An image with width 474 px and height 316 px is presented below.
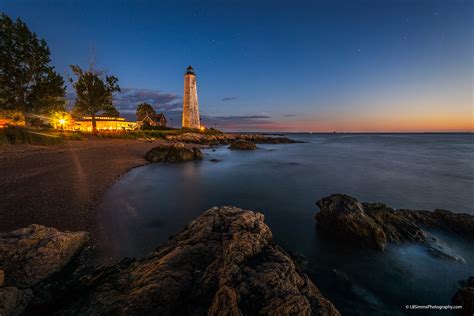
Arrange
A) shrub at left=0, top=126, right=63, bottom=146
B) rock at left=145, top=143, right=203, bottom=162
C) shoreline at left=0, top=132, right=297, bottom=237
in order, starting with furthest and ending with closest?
1. rock at left=145, top=143, right=203, bottom=162
2. shrub at left=0, top=126, right=63, bottom=146
3. shoreline at left=0, top=132, right=297, bottom=237

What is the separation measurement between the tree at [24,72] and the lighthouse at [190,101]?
2848cm

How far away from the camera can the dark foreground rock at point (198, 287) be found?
2643 millimetres

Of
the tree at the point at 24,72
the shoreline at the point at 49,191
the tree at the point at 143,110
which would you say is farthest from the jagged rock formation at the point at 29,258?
the tree at the point at 143,110

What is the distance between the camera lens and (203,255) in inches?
159

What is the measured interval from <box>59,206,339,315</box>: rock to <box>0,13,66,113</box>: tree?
38097 mm

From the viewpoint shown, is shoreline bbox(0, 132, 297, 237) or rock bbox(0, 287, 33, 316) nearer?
rock bbox(0, 287, 33, 316)

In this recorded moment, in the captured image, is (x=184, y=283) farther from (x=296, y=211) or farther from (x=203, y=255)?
(x=296, y=211)

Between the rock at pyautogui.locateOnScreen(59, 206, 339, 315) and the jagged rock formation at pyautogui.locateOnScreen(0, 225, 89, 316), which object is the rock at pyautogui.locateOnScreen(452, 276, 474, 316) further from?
the jagged rock formation at pyautogui.locateOnScreen(0, 225, 89, 316)

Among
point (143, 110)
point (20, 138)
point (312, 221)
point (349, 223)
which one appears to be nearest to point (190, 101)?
point (143, 110)

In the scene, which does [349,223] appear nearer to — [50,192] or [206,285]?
[206,285]

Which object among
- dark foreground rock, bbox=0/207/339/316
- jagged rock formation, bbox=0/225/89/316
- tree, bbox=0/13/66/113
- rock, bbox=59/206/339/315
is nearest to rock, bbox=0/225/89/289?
jagged rock formation, bbox=0/225/89/316

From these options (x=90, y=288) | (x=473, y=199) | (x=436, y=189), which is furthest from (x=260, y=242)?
(x=436, y=189)

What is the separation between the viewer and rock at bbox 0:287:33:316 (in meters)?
2.58

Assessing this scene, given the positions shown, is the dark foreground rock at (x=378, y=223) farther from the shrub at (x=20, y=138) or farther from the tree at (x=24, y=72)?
the tree at (x=24, y=72)
